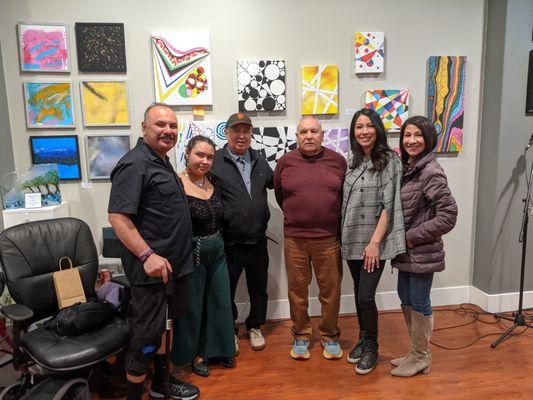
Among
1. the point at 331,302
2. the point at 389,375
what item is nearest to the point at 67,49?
the point at 331,302

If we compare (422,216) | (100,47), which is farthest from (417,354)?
(100,47)

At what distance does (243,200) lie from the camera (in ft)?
7.67

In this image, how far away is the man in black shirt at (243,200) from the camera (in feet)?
7.65

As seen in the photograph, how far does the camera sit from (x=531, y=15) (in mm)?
2768

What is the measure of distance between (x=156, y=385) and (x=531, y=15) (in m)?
3.61

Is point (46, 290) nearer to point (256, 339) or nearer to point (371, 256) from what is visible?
point (256, 339)

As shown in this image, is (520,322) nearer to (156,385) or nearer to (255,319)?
(255,319)

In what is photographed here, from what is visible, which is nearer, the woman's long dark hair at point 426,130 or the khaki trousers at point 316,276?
the woman's long dark hair at point 426,130

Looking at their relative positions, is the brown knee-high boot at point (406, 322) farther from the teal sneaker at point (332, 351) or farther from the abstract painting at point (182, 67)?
the abstract painting at point (182, 67)

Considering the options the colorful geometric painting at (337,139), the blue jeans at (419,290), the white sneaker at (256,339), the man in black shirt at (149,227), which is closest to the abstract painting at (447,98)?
the colorful geometric painting at (337,139)

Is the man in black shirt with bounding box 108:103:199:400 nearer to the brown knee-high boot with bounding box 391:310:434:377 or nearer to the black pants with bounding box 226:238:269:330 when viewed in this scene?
the black pants with bounding box 226:238:269:330

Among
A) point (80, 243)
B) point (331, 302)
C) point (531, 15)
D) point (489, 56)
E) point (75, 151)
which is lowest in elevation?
point (331, 302)

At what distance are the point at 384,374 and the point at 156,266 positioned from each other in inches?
59.6

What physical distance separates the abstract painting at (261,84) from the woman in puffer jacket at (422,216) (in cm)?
106
